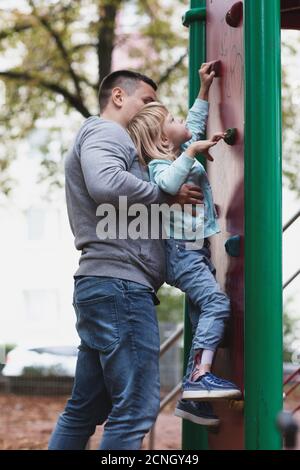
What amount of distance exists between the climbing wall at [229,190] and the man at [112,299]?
251 mm

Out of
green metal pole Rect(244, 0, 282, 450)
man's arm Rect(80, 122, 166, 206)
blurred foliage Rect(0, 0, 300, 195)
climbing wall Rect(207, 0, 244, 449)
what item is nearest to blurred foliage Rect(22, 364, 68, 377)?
blurred foliage Rect(0, 0, 300, 195)

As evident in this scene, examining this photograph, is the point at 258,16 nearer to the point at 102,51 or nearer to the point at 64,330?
the point at 102,51

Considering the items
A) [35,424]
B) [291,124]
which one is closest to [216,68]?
[35,424]

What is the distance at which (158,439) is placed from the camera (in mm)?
7848

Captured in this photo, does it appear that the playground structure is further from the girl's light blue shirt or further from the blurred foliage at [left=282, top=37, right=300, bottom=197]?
the blurred foliage at [left=282, top=37, right=300, bottom=197]

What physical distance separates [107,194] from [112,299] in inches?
12.8

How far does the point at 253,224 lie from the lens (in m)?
2.43

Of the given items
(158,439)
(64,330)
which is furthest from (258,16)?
(64,330)

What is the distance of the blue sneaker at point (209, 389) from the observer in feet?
8.25

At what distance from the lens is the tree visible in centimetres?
964

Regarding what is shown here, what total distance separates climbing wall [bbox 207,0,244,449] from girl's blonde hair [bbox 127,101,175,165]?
26 cm

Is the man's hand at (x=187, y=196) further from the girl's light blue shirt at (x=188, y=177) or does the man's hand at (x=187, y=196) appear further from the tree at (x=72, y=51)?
the tree at (x=72, y=51)
